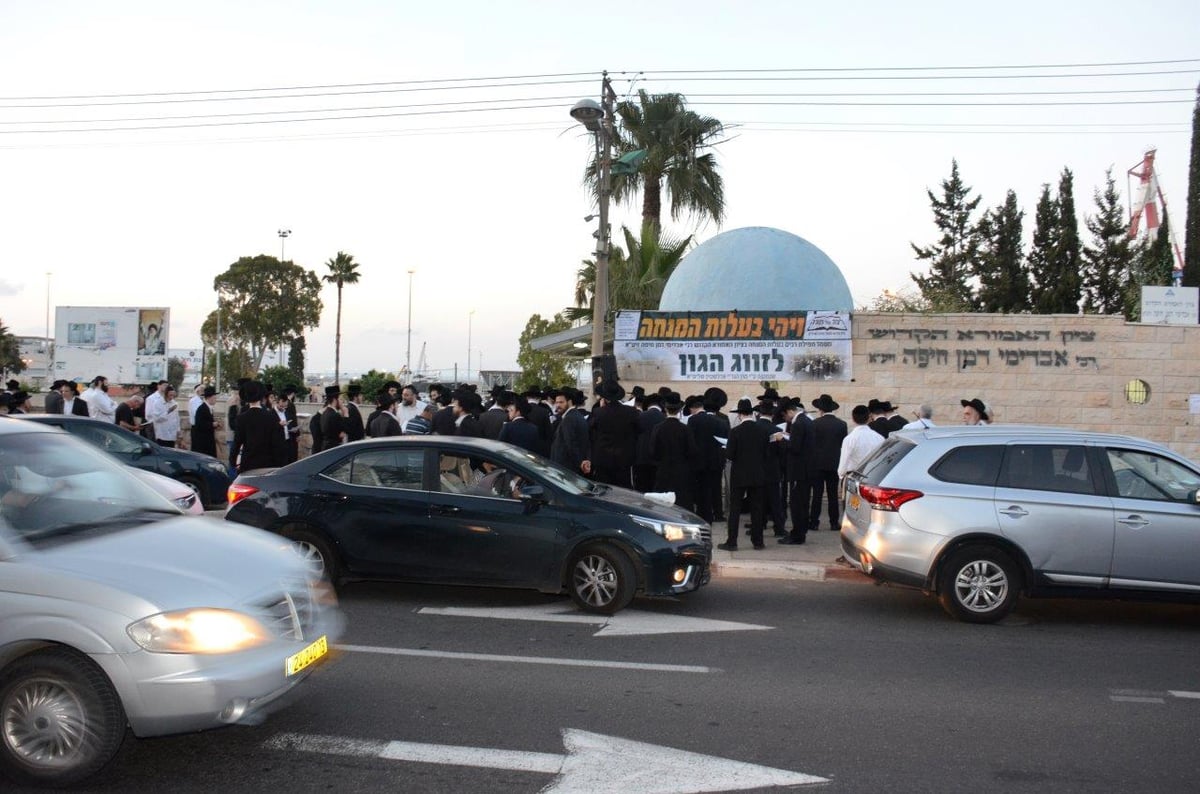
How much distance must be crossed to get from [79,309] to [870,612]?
56.5m

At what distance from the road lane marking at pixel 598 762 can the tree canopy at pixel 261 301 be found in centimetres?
6625

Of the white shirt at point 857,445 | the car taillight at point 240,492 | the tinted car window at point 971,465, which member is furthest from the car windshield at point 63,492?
the white shirt at point 857,445

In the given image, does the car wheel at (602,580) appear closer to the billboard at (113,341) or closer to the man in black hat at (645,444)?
the man in black hat at (645,444)

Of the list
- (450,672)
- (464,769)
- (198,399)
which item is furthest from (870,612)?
(198,399)

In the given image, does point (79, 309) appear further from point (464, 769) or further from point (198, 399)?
point (464, 769)

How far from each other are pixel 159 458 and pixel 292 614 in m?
9.98

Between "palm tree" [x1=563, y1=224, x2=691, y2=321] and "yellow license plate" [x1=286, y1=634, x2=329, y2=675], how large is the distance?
25.7 m

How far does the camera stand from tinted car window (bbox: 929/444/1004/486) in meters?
8.24

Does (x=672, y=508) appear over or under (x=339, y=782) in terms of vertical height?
over

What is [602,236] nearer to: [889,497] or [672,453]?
[672,453]

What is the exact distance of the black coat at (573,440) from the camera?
492 inches

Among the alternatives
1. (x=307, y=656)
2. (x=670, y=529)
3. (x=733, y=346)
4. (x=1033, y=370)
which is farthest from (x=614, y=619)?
(x=1033, y=370)

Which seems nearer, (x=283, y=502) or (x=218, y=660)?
(x=218, y=660)

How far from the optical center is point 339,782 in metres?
4.59
